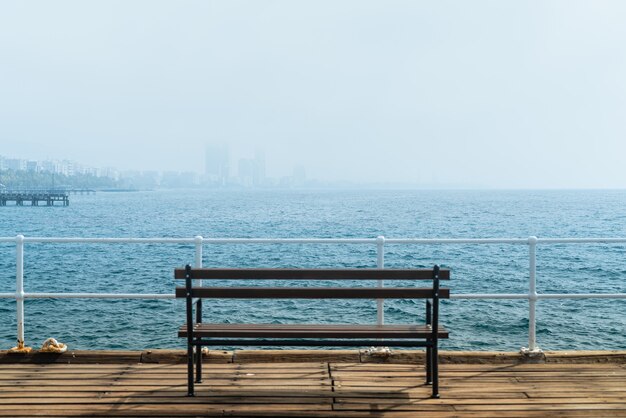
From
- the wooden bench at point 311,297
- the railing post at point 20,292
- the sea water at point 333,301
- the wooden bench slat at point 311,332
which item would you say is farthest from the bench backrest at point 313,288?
the sea water at point 333,301

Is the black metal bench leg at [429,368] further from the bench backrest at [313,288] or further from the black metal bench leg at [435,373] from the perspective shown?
the bench backrest at [313,288]

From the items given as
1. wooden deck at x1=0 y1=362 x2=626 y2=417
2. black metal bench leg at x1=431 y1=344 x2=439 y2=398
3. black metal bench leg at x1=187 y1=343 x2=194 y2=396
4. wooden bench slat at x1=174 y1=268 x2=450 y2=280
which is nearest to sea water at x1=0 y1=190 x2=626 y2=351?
wooden deck at x1=0 y1=362 x2=626 y2=417

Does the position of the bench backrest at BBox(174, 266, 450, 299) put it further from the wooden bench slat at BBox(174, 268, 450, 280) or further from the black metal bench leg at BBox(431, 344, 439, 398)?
the black metal bench leg at BBox(431, 344, 439, 398)

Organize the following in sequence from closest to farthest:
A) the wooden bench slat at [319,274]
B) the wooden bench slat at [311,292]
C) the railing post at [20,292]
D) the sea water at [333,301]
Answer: the wooden bench slat at [311,292]
the wooden bench slat at [319,274]
the railing post at [20,292]
the sea water at [333,301]

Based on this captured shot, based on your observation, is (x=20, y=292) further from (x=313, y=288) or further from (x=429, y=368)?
(x=429, y=368)

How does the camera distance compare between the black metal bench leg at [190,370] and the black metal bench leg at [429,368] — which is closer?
the black metal bench leg at [190,370]

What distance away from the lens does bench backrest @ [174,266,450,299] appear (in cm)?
434

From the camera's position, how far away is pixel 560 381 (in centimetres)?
491

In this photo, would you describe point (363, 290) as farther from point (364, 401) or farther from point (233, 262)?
point (233, 262)

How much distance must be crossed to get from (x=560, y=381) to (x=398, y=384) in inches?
51.0

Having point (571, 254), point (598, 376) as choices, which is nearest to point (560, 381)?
point (598, 376)

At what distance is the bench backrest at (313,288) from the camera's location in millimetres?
4340

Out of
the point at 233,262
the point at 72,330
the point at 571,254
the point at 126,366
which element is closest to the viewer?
the point at 126,366

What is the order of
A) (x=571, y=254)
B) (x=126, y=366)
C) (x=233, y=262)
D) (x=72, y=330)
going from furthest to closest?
(x=571, y=254) → (x=233, y=262) → (x=72, y=330) → (x=126, y=366)
